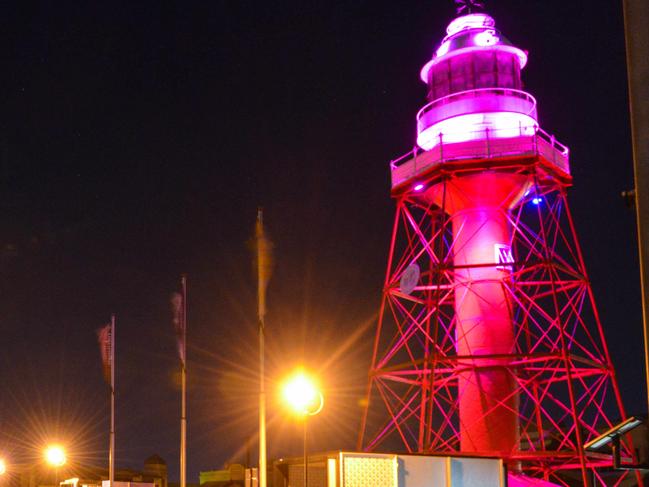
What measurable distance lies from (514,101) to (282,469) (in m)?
22.4

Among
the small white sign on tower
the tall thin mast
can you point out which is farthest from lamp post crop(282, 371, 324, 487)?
the small white sign on tower

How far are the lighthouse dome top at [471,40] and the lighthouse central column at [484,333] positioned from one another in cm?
675

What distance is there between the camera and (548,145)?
4444 centimetres

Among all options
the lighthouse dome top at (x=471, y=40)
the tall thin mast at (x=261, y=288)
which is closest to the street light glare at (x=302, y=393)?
the tall thin mast at (x=261, y=288)

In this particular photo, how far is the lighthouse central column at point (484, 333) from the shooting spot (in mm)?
43125

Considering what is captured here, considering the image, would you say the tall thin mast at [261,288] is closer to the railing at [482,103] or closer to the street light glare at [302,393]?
the street light glare at [302,393]

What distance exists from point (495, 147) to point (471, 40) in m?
4.97

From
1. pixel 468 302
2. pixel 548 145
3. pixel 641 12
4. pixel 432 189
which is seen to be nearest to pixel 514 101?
pixel 548 145

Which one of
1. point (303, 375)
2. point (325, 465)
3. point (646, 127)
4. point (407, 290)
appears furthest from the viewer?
point (407, 290)

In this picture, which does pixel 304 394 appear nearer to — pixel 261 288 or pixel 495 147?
pixel 261 288

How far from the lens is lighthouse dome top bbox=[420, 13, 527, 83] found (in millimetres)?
44375

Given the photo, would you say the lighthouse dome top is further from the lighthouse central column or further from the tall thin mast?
the tall thin mast

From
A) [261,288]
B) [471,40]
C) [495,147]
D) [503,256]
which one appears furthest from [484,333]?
[261,288]

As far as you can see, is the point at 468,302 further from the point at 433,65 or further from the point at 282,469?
the point at 282,469
